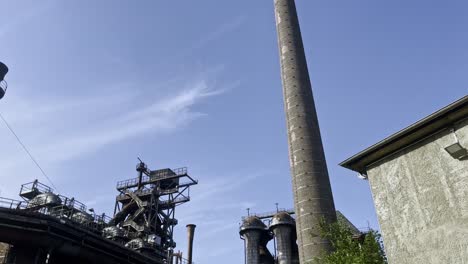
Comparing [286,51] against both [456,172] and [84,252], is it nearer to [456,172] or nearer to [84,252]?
[84,252]

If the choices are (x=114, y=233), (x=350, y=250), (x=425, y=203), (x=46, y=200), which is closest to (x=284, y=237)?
(x=114, y=233)

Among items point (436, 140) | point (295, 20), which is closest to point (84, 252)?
point (436, 140)

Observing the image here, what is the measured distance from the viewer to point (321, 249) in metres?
22.4

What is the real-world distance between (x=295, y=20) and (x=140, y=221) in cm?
2387

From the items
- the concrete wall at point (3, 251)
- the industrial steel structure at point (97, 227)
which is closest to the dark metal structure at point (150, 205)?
the industrial steel structure at point (97, 227)

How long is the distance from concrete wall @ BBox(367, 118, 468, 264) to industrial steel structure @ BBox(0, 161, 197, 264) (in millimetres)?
16132

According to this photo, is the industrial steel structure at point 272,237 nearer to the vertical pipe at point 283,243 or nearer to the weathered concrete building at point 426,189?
the vertical pipe at point 283,243

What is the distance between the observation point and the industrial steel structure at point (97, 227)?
19062mm

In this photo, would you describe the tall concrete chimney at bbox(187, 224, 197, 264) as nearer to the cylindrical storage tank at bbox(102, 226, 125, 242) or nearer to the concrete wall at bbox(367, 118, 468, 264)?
the cylindrical storage tank at bbox(102, 226, 125, 242)

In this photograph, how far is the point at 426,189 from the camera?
9.88m

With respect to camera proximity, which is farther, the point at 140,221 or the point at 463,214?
the point at 140,221

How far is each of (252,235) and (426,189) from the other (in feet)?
95.2

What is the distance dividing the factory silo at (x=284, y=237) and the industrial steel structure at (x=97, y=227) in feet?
29.9

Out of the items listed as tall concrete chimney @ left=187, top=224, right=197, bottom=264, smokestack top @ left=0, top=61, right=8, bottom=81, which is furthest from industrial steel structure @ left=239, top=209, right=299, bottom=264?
smokestack top @ left=0, top=61, right=8, bottom=81
